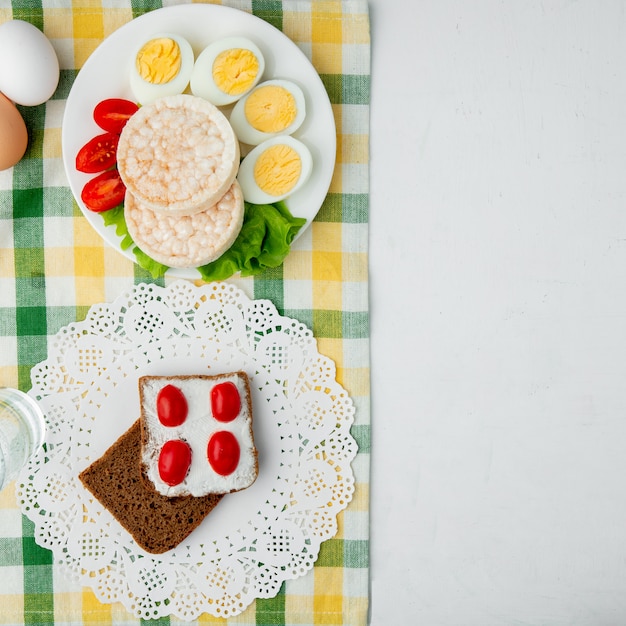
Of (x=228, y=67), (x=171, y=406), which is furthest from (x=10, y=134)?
(x=171, y=406)

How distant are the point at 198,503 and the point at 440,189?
1118mm

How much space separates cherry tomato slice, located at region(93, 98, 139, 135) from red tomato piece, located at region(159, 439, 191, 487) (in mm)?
854

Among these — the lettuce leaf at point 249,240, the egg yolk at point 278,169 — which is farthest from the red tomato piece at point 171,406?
the egg yolk at point 278,169

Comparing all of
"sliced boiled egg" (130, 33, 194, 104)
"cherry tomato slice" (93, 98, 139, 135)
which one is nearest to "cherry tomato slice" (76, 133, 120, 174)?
"cherry tomato slice" (93, 98, 139, 135)

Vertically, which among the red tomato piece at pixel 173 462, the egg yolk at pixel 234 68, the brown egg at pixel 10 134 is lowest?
the red tomato piece at pixel 173 462

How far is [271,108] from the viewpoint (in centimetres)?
168

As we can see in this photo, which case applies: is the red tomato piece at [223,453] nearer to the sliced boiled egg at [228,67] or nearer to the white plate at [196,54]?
the white plate at [196,54]

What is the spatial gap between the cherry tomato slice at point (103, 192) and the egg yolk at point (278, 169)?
367 millimetres

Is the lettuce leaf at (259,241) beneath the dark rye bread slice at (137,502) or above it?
above

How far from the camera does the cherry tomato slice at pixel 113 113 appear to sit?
5.53 ft

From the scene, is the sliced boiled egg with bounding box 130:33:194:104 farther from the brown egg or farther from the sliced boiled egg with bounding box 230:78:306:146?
the brown egg

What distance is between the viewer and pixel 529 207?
1853 mm

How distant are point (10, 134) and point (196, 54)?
53 cm

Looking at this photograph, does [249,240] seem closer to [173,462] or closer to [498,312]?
[173,462]
